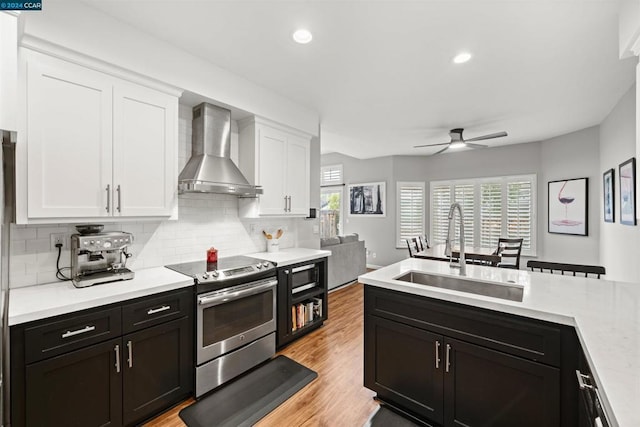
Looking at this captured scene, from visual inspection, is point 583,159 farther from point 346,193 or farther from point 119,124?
point 119,124

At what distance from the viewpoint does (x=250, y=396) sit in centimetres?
223

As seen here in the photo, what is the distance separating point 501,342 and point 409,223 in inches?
211

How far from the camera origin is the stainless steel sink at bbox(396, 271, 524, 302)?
1.95 m

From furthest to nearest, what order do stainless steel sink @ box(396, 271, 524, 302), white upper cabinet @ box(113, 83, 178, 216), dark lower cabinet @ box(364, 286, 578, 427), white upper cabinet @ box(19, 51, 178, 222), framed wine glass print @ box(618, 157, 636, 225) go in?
framed wine glass print @ box(618, 157, 636, 225) → white upper cabinet @ box(113, 83, 178, 216) → stainless steel sink @ box(396, 271, 524, 302) → white upper cabinet @ box(19, 51, 178, 222) → dark lower cabinet @ box(364, 286, 578, 427)

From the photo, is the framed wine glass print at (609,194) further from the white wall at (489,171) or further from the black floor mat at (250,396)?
the black floor mat at (250,396)

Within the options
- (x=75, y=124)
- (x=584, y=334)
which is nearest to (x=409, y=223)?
(x=584, y=334)

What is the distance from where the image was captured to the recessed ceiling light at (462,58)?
2.42m

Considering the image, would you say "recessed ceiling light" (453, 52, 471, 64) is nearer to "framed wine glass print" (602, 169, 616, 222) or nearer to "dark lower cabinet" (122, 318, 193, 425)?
"framed wine glass print" (602, 169, 616, 222)

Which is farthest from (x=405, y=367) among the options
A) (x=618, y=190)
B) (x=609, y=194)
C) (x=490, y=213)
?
(x=490, y=213)

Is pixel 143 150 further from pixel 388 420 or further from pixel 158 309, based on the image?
pixel 388 420

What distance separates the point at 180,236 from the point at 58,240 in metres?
0.89

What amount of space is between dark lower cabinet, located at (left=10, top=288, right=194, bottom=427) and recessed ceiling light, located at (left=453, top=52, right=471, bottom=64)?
298 cm

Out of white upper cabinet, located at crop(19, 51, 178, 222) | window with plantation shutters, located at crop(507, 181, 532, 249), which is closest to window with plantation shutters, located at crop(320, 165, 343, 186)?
window with plantation shutters, located at crop(507, 181, 532, 249)

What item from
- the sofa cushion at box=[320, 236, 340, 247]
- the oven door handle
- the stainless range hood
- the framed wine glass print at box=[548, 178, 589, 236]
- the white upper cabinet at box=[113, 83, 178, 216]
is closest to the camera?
the white upper cabinet at box=[113, 83, 178, 216]
